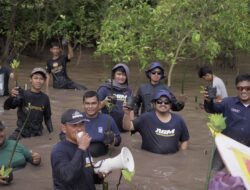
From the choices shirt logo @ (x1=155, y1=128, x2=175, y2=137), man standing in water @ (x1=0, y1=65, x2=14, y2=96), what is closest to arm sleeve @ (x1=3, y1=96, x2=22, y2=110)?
shirt logo @ (x1=155, y1=128, x2=175, y2=137)

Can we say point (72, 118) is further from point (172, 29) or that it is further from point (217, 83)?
point (172, 29)

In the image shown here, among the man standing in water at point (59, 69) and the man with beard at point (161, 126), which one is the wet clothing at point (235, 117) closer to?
the man with beard at point (161, 126)

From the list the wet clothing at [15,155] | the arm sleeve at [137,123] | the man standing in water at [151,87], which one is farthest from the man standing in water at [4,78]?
the wet clothing at [15,155]

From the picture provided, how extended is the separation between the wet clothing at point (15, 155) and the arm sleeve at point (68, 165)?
6.14ft

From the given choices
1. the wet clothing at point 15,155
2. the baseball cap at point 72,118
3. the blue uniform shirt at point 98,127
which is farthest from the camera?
the blue uniform shirt at point 98,127

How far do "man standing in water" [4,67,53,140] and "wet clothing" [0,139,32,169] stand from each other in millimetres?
1281

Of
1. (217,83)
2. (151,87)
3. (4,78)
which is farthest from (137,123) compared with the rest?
(4,78)

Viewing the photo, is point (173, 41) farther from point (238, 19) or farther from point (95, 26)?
point (95, 26)

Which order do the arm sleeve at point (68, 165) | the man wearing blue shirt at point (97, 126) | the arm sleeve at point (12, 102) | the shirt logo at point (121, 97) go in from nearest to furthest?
the arm sleeve at point (68, 165), the man wearing blue shirt at point (97, 126), the arm sleeve at point (12, 102), the shirt logo at point (121, 97)

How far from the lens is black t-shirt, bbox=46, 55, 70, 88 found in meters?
13.9

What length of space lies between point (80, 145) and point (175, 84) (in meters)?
11.4

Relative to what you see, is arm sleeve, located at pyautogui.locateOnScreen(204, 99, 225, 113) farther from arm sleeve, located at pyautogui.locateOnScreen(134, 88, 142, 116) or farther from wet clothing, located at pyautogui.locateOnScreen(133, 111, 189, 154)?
arm sleeve, located at pyautogui.locateOnScreen(134, 88, 142, 116)

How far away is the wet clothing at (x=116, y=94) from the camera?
28.5 ft

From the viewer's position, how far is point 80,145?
15.4 feet
